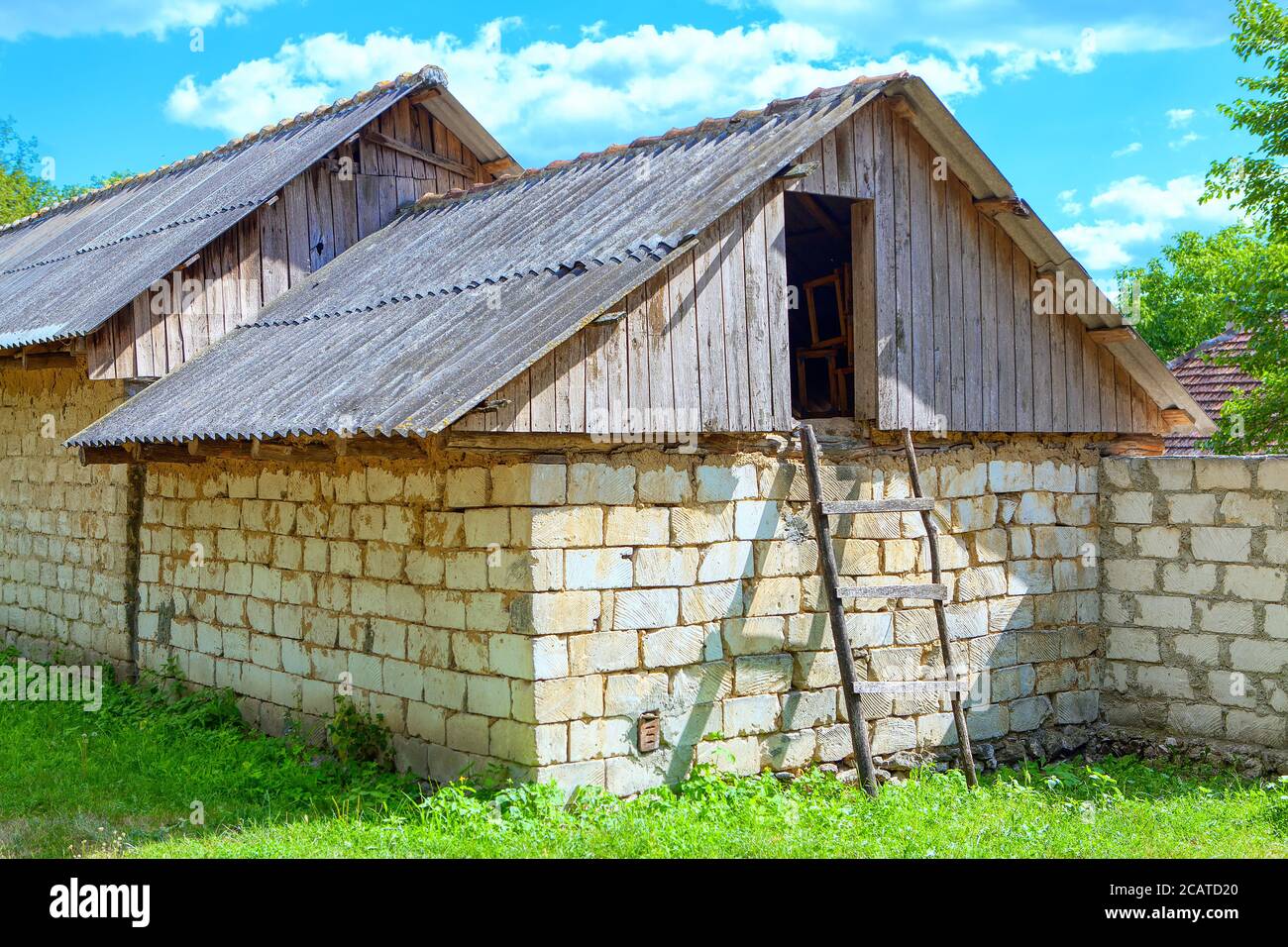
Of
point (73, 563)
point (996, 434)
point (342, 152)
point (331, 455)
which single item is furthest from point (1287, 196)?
point (73, 563)

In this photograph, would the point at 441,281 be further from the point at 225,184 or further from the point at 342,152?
the point at 225,184

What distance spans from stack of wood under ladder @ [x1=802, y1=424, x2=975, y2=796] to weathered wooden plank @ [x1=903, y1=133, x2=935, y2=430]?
364 mm

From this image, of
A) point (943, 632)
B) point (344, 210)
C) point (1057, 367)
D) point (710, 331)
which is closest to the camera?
point (710, 331)

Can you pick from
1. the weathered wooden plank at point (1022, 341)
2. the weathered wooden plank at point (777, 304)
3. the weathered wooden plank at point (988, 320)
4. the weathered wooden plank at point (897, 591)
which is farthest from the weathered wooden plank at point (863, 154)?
the weathered wooden plank at point (897, 591)

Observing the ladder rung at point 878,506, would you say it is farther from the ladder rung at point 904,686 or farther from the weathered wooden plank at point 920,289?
the ladder rung at point 904,686

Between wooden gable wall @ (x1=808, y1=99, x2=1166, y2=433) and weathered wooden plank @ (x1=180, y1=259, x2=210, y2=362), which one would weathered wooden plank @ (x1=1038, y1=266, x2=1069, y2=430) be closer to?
wooden gable wall @ (x1=808, y1=99, x2=1166, y2=433)

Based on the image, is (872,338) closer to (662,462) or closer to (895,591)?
(895,591)

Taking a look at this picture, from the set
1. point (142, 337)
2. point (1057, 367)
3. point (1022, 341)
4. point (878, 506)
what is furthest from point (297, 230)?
point (1057, 367)

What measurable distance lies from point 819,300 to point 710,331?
3475 mm

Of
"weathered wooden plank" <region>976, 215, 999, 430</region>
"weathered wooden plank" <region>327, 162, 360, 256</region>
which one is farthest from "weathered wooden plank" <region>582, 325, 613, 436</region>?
"weathered wooden plank" <region>327, 162, 360, 256</region>

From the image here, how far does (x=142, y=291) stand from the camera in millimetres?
A: 10164

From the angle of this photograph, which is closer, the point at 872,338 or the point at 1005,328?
the point at 872,338

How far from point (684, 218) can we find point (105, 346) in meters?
4.99

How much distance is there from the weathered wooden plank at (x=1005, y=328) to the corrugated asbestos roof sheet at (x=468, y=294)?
1.77m
